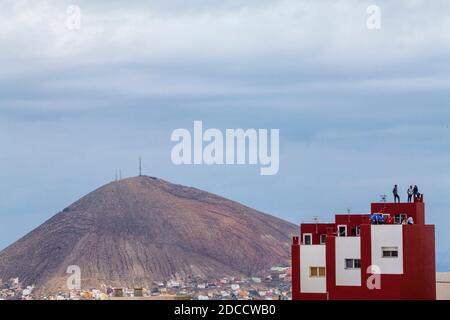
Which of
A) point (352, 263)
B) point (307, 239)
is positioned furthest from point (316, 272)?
point (307, 239)

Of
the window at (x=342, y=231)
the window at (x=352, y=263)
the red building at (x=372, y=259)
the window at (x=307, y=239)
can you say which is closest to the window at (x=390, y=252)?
the red building at (x=372, y=259)

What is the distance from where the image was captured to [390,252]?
261 feet

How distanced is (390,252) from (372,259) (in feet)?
4.87

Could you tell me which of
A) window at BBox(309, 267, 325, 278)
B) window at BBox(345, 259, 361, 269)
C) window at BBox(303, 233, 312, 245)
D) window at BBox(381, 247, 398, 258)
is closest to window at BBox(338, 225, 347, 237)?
window at BBox(309, 267, 325, 278)

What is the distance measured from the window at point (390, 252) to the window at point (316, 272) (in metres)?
5.97

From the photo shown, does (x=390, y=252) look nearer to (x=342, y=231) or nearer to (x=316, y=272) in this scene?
(x=342, y=231)

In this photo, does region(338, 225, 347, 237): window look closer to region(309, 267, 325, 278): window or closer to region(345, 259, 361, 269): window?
region(309, 267, 325, 278): window

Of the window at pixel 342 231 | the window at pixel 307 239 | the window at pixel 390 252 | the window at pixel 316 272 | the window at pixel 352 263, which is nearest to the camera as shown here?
the window at pixel 390 252

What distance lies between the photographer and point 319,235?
8994 centimetres

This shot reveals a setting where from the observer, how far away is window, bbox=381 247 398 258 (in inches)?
3125

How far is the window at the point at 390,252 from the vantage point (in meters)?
79.4

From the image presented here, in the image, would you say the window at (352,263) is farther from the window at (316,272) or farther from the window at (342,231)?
the window at (342,231)
